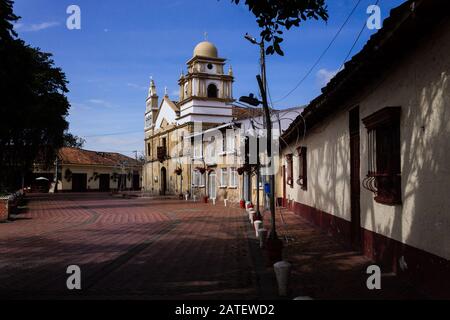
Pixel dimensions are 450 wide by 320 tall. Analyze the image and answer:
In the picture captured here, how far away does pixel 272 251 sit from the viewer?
7.86 meters

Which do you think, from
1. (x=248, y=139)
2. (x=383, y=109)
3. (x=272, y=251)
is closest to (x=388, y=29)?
(x=383, y=109)

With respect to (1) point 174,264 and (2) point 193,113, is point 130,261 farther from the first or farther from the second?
(2) point 193,113

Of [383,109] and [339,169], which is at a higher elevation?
[383,109]

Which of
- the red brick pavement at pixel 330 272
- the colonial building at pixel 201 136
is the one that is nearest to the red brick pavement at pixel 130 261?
the red brick pavement at pixel 330 272

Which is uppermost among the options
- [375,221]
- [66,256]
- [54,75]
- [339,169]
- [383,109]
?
[54,75]

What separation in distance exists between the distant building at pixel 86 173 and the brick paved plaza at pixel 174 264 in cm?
4183

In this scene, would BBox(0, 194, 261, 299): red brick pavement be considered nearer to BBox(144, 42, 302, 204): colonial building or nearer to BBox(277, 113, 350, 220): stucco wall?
BBox(277, 113, 350, 220): stucco wall

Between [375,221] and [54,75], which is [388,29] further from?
[54,75]

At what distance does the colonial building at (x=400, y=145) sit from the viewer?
16.9 ft

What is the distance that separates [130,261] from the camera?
8758 millimetres

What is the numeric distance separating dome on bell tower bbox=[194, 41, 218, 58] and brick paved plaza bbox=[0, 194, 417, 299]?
2803 centimetres

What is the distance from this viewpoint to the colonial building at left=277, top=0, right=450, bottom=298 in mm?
5164
